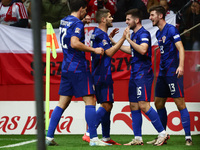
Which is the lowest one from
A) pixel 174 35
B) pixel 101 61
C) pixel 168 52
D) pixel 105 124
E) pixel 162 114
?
pixel 105 124

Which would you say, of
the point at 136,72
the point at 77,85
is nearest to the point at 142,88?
the point at 136,72

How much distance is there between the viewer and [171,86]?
599cm

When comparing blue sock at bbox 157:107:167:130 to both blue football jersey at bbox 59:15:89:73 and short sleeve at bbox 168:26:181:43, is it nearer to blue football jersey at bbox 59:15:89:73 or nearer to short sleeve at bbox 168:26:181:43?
short sleeve at bbox 168:26:181:43

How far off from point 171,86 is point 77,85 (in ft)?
4.57

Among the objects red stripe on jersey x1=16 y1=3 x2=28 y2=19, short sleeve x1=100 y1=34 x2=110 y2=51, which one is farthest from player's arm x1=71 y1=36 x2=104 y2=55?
red stripe on jersey x1=16 y1=3 x2=28 y2=19

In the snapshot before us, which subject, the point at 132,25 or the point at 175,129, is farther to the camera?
the point at 175,129

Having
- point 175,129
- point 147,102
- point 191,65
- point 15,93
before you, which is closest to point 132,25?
point 147,102

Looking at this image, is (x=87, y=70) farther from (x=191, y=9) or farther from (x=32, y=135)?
(x=191, y=9)

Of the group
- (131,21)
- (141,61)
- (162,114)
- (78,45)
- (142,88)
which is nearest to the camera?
(78,45)

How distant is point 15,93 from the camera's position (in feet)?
29.2

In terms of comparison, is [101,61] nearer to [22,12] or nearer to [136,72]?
[136,72]

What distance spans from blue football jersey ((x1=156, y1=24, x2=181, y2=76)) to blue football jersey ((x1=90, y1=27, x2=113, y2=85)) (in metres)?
0.77

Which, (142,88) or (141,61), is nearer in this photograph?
(142,88)

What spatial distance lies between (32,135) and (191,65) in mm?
3349
